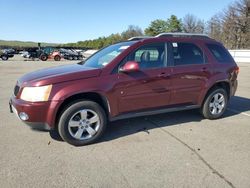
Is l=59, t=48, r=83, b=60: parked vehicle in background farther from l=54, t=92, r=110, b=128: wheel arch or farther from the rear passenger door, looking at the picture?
l=54, t=92, r=110, b=128: wheel arch

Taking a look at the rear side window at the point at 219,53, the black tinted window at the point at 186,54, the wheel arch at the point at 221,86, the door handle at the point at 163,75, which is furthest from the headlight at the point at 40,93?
the rear side window at the point at 219,53

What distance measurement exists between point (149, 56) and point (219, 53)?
1942 millimetres

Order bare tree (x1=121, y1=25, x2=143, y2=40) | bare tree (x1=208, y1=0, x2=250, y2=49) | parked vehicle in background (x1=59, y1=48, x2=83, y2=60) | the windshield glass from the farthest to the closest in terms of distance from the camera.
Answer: bare tree (x1=121, y1=25, x2=143, y2=40)
bare tree (x1=208, y1=0, x2=250, y2=49)
parked vehicle in background (x1=59, y1=48, x2=83, y2=60)
the windshield glass

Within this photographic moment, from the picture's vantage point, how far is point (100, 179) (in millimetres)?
3227

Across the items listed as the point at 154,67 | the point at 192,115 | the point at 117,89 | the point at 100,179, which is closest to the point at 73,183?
the point at 100,179

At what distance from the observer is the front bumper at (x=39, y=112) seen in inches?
156

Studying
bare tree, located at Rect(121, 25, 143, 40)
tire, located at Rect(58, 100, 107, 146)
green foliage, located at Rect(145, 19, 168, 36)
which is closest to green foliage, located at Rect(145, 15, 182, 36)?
green foliage, located at Rect(145, 19, 168, 36)

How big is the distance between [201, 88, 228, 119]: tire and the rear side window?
683 mm

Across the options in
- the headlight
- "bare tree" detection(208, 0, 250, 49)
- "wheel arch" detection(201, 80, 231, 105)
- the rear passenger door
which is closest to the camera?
the headlight

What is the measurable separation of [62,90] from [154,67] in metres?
1.79

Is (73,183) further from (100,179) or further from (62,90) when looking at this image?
(62,90)

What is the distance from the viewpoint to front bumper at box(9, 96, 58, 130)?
13.0 ft

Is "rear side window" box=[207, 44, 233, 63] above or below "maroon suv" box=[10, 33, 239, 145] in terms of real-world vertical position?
above

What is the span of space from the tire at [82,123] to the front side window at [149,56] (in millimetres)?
1122
